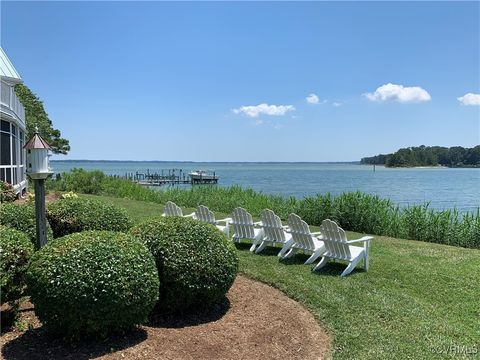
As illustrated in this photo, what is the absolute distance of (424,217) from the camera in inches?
511

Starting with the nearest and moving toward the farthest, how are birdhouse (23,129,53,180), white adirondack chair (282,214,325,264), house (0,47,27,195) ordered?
birdhouse (23,129,53,180)
white adirondack chair (282,214,325,264)
house (0,47,27,195)

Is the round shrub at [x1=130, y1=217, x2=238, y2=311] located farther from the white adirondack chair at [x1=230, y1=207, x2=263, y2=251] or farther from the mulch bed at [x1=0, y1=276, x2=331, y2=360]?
the white adirondack chair at [x1=230, y1=207, x2=263, y2=251]

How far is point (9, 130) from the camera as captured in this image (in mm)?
16922

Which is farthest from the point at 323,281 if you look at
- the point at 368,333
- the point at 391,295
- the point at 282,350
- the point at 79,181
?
the point at 79,181

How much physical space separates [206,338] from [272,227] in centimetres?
453

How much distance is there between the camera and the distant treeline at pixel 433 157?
122 m

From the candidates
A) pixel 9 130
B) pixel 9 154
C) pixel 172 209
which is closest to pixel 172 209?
pixel 172 209

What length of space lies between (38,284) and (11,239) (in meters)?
0.86

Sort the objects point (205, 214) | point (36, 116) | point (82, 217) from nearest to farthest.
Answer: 1. point (82, 217)
2. point (205, 214)
3. point (36, 116)

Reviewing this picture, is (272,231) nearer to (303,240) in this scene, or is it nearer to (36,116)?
(303,240)

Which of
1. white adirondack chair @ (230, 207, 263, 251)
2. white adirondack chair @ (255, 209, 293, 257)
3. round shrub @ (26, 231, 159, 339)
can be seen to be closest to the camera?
round shrub @ (26, 231, 159, 339)

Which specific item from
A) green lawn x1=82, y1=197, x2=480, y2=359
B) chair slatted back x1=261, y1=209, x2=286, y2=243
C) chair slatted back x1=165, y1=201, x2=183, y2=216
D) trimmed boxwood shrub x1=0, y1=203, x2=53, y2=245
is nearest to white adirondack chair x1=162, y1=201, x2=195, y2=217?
chair slatted back x1=165, y1=201, x2=183, y2=216

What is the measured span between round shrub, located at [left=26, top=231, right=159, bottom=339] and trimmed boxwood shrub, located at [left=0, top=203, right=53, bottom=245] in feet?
5.53

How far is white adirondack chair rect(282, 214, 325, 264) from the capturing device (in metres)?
8.11
